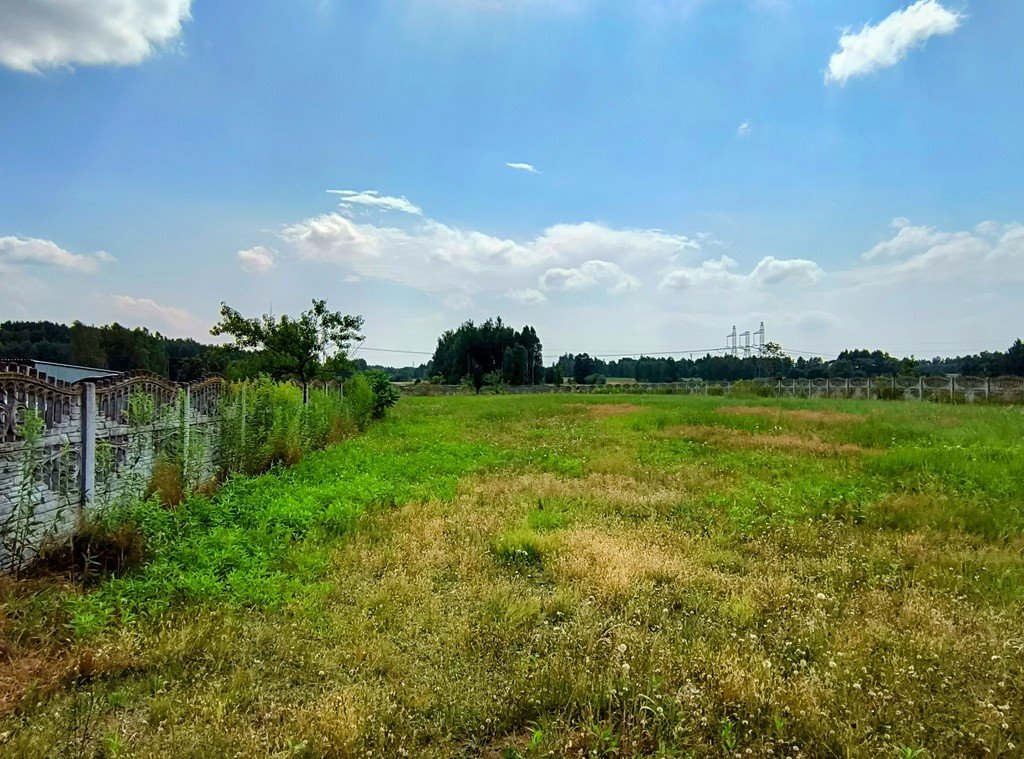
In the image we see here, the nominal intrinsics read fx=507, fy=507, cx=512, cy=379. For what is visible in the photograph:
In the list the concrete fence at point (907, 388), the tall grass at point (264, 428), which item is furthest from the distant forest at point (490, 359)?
the tall grass at point (264, 428)

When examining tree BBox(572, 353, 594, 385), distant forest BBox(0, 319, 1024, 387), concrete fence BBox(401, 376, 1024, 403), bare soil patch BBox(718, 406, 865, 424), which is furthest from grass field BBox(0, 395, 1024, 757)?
tree BBox(572, 353, 594, 385)

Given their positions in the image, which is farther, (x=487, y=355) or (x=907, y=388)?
(x=487, y=355)

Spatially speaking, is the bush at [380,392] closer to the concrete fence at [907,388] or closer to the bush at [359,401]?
the bush at [359,401]

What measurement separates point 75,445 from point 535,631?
4.46 meters

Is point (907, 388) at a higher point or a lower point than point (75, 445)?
higher

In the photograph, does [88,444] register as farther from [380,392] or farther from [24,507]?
[380,392]

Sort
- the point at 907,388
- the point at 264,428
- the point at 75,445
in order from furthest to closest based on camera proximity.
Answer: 1. the point at 907,388
2. the point at 264,428
3. the point at 75,445

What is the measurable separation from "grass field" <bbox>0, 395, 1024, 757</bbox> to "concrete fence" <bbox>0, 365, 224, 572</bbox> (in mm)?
505

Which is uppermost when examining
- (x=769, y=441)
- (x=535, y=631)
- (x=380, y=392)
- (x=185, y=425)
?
(x=185, y=425)

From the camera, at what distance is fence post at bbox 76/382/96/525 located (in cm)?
469

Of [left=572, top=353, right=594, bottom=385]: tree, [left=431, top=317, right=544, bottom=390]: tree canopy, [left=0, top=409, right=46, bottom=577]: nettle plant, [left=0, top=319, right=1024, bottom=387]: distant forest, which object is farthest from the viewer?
[left=572, top=353, right=594, bottom=385]: tree

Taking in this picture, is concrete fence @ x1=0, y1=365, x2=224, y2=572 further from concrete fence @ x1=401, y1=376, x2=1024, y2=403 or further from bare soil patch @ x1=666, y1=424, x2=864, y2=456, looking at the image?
concrete fence @ x1=401, y1=376, x2=1024, y2=403

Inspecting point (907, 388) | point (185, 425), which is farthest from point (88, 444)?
point (907, 388)

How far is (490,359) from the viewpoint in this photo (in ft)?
253
